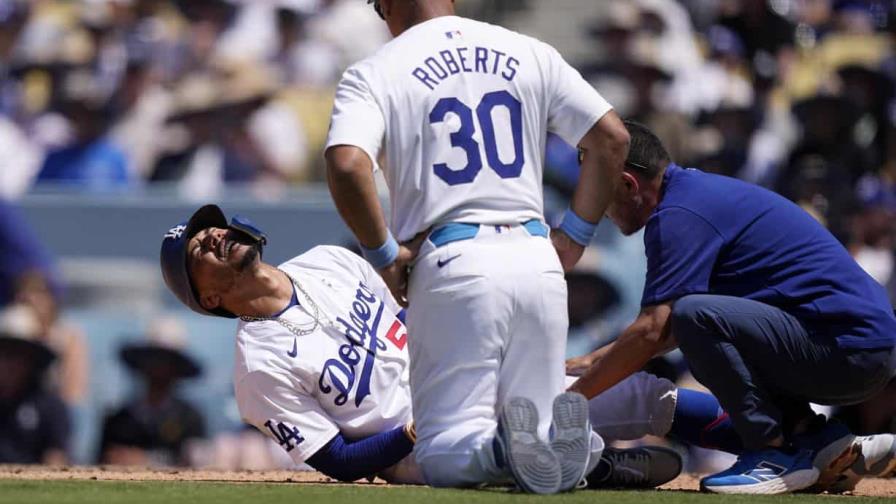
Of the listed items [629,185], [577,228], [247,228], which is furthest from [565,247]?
[247,228]

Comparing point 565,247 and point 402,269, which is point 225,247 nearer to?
point 402,269

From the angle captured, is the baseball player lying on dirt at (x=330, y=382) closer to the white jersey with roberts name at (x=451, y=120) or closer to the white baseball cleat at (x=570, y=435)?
the white baseball cleat at (x=570, y=435)

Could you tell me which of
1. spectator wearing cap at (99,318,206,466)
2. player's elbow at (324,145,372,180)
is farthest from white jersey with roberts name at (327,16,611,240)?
spectator wearing cap at (99,318,206,466)

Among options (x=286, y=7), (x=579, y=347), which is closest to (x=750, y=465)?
(x=579, y=347)

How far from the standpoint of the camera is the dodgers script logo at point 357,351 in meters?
5.90

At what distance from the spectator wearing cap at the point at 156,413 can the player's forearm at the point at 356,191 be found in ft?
16.7

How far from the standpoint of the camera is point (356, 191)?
470 centimetres

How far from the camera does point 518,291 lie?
4.83 metres

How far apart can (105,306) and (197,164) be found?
5.83 ft

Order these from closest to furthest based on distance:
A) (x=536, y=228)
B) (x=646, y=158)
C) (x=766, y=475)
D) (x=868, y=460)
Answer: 1. (x=536, y=228)
2. (x=766, y=475)
3. (x=646, y=158)
4. (x=868, y=460)

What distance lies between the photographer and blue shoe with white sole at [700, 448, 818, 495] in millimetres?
5434

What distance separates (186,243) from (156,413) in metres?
3.88

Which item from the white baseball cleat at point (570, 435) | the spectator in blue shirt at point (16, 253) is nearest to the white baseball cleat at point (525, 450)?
the white baseball cleat at point (570, 435)

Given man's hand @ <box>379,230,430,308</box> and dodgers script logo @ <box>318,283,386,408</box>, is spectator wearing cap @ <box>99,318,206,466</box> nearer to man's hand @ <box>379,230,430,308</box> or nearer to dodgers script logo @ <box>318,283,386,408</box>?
dodgers script logo @ <box>318,283,386,408</box>
